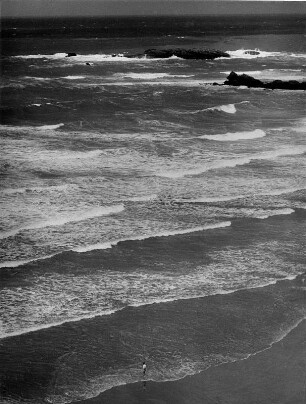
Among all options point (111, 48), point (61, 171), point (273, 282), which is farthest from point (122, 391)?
point (111, 48)

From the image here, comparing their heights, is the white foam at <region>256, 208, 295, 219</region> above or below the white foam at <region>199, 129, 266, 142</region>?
below

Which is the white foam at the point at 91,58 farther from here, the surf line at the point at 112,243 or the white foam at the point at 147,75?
the surf line at the point at 112,243

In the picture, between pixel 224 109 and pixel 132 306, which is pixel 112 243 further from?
pixel 224 109

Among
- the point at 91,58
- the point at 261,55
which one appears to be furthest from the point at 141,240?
the point at 261,55

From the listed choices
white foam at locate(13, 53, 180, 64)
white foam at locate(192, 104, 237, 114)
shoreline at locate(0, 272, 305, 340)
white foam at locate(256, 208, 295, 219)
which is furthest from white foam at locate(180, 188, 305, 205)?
white foam at locate(13, 53, 180, 64)

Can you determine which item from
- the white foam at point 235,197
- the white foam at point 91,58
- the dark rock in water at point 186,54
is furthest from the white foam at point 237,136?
the dark rock in water at point 186,54

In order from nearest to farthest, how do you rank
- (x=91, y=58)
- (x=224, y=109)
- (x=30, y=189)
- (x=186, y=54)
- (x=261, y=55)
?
(x=30, y=189), (x=224, y=109), (x=91, y=58), (x=186, y=54), (x=261, y=55)

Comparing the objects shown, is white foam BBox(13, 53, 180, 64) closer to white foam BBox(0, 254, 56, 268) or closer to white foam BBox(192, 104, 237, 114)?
white foam BBox(192, 104, 237, 114)
